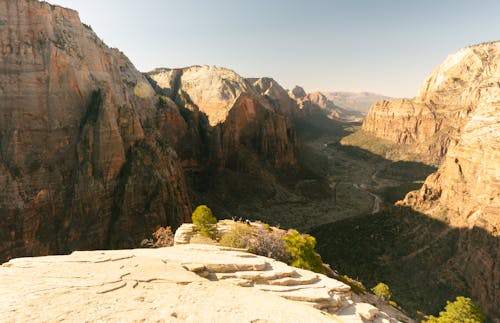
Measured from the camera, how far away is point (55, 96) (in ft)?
130

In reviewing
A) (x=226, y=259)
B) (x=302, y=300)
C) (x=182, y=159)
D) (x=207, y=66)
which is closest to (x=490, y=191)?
(x=302, y=300)

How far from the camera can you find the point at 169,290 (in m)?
13.4

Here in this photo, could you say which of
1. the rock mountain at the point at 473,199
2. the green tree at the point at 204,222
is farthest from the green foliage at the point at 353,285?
the rock mountain at the point at 473,199

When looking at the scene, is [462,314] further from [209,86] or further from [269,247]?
[209,86]

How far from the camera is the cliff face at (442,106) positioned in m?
105

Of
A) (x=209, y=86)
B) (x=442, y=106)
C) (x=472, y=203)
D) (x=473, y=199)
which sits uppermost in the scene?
(x=209, y=86)

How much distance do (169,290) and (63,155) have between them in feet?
114

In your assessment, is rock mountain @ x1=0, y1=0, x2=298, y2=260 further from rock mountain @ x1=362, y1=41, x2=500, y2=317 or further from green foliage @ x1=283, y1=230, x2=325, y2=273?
rock mountain @ x1=362, y1=41, x2=500, y2=317

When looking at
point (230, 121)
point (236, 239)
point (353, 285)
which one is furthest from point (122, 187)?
point (230, 121)

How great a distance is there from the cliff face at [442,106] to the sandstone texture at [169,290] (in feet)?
342

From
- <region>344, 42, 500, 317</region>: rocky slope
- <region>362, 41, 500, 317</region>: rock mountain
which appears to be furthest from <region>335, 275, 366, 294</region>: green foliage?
<region>362, 41, 500, 317</region>: rock mountain

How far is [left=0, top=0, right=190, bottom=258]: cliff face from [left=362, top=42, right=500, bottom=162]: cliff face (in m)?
102

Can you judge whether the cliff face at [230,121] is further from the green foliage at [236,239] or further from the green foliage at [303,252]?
the green foliage at [303,252]

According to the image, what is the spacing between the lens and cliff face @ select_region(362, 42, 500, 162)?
346 ft
